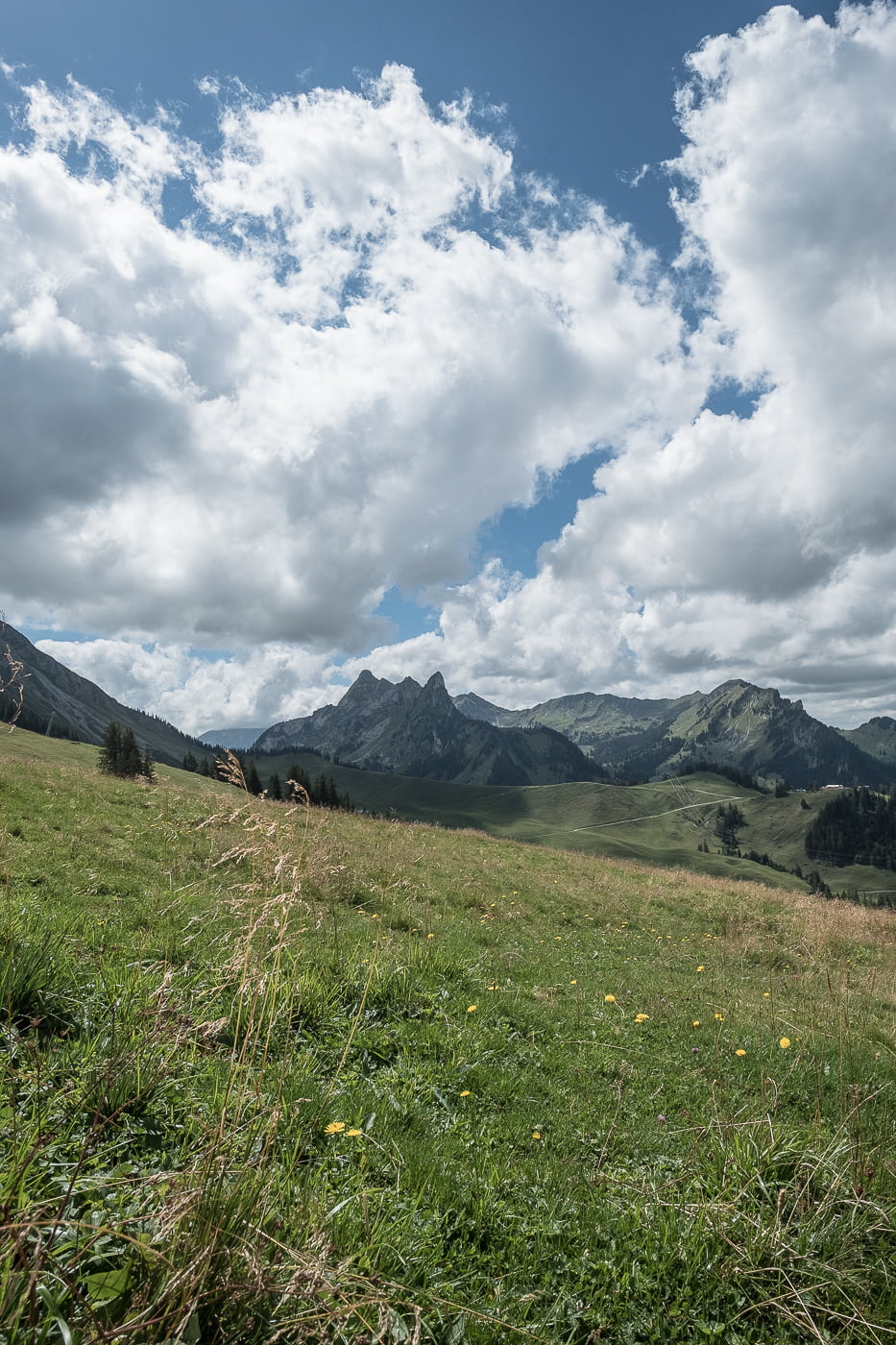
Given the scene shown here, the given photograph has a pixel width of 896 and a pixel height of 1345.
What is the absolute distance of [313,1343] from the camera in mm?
2785

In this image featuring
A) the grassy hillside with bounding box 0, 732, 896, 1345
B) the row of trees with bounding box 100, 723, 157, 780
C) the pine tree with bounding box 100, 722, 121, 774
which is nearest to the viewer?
the grassy hillside with bounding box 0, 732, 896, 1345

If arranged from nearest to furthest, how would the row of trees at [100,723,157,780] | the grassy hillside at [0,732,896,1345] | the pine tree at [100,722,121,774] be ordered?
the grassy hillside at [0,732,896,1345] → the row of trees at [100,723,157,780] → the pine tree at [100,722,121,774]

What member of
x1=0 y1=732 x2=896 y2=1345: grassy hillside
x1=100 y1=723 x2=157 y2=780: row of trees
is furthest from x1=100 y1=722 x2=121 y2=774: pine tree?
x1=0 y1=732 x2=896 y2=1345: grassy hillside

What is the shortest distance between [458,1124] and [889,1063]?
272 inches

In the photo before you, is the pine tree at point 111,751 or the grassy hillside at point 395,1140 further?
the pine tree at point 111,751

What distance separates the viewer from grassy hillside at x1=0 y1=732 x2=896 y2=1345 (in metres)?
2.79

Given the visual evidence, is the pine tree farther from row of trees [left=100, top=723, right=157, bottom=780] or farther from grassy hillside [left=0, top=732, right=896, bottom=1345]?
grassy hillside [left=0, top=732, right=896, bottom=1345]

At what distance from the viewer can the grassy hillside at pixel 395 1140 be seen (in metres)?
2.79

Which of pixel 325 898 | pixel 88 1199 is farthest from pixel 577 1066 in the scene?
pixel 325 898

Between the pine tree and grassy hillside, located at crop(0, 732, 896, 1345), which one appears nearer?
grassy hillside, located at crop(0, 732, 896, 1345)

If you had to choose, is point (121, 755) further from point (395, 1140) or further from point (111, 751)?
point (395, 1140)

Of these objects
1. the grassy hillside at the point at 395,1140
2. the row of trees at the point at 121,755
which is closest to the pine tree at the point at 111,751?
the row of trees at the point at 121,755

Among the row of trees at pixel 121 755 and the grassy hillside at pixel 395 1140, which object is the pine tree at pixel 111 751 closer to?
the row of trees at pixel 121 755

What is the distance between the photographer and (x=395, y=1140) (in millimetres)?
5086
